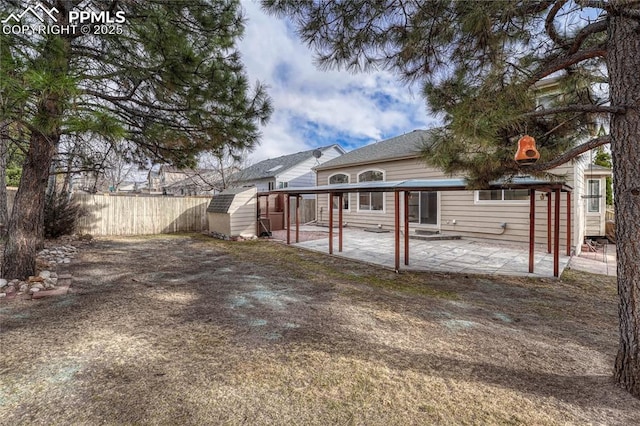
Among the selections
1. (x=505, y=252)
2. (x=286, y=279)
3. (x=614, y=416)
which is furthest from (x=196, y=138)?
(x=505, y=252)

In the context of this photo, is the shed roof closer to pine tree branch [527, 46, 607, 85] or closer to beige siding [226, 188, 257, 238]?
beige siding [226, 188, 257, 238]

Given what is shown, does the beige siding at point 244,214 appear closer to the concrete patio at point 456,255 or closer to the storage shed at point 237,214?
the storage shed at point 237,214

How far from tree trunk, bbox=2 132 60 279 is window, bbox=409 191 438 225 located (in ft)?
31.9

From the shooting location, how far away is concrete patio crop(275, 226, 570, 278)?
5.84 meters

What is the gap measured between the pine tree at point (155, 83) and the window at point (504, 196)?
7.06 meters

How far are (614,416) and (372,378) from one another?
150 cm

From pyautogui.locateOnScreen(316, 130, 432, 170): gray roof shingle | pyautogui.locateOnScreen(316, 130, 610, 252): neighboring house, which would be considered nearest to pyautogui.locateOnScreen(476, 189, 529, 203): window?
pyautogui.locateOnScreen(316, 130, 610, 252): neighboring house

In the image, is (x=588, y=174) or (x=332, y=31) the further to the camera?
(x=588, y=174)

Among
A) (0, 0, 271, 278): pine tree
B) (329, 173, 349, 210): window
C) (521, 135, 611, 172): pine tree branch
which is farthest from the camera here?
(329, 173, 349, 210): window

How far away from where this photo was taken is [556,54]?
123 inches

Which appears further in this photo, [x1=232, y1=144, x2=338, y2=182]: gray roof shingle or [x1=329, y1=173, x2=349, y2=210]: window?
[x1=232, y1=144, x2=338, y2=182]: gray roof shingle

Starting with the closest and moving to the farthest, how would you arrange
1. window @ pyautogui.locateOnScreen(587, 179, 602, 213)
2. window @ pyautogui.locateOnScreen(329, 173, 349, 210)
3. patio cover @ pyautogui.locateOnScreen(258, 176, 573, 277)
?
patio cover @ pyautogui.locateOnScreen(258, 176, 573, 277) < window @ pyautogui.locateOnScreen(587, 179, 602, 213) < window @ pyautogui.locateOnScreen(329, 173, 349, 210)

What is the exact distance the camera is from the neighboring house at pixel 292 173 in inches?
782

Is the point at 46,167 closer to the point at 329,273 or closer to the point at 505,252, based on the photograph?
the point at 329,273
